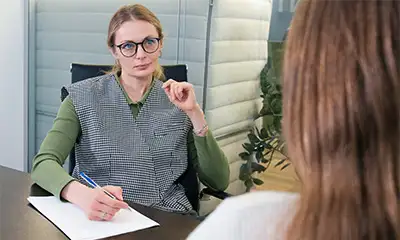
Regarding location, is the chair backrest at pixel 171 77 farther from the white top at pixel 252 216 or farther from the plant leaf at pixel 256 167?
the white top at pixel 252 216

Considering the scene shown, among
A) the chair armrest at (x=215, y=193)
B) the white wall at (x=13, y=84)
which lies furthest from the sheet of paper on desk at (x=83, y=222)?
the white wall at (x=13, y=84)

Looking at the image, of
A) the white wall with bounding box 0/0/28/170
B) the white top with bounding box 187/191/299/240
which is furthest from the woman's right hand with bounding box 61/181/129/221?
the white wall with bounding box 0/0/28/170

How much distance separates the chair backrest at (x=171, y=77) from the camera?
1861 mm

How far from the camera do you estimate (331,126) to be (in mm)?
582

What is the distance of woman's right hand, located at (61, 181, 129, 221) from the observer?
131 cm

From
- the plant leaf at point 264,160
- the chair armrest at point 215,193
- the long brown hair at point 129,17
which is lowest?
the plant leaf at point 264,160

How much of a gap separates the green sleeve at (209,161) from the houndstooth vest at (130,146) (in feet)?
0.13

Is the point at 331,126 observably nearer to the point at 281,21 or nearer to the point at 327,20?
the point at 327,20

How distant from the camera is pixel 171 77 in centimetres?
208

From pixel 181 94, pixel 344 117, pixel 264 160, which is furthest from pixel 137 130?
pixel 344 117

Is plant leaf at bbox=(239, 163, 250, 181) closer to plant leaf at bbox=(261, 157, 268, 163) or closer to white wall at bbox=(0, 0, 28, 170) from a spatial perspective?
plant leaf at bbox=(261, 157, 268, 163)

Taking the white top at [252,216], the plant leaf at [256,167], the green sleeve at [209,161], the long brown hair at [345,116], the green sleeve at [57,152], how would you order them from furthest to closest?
the plant leaf at [256,167]
the green sleeve at [209,161]
the green sleeve at [57,152]
the white top at [252,216]
the long brown hair at [345,116]

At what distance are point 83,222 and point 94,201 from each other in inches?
2.3

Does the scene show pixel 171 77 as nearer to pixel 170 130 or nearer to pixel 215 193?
pixel 170 130
